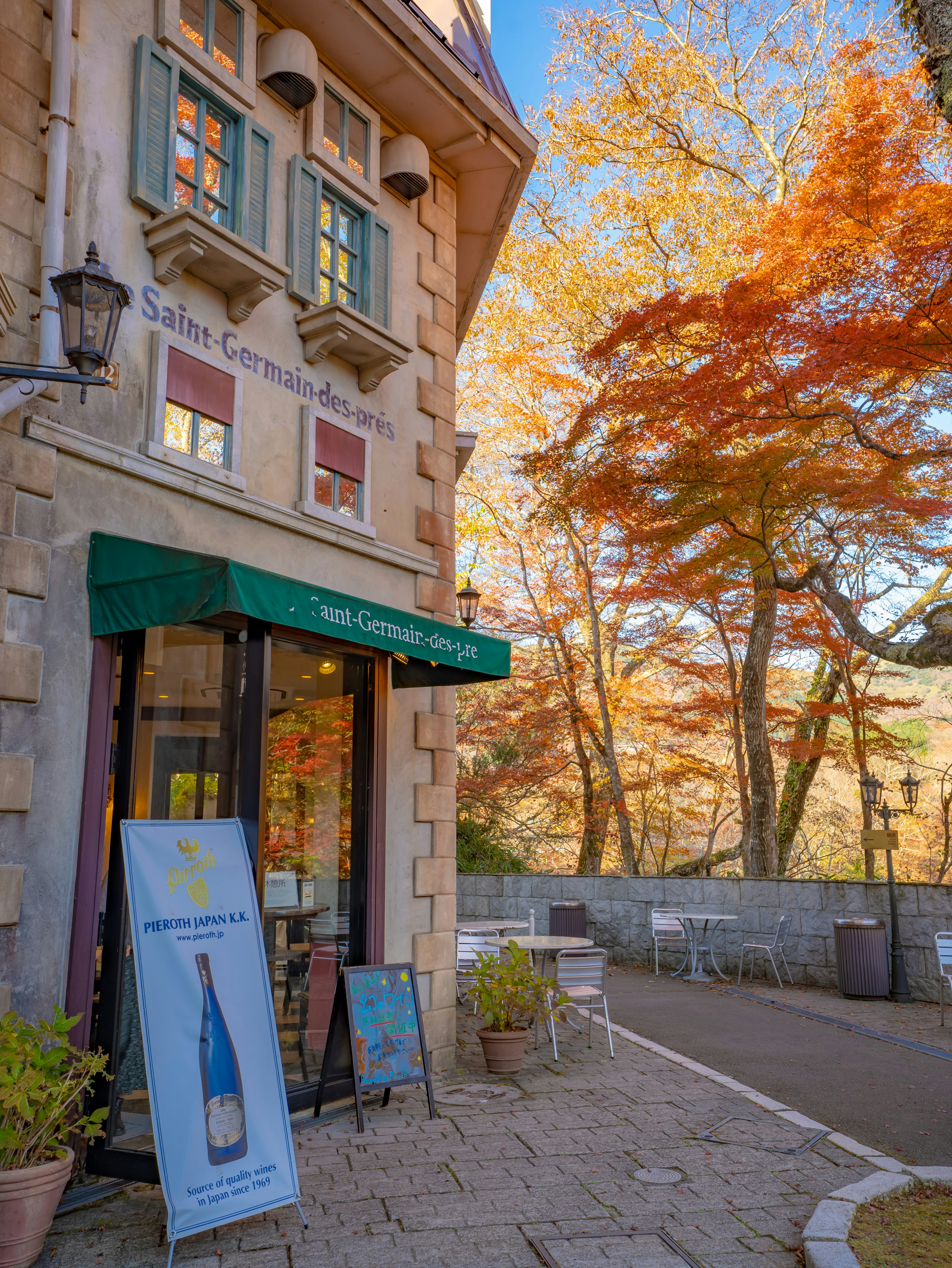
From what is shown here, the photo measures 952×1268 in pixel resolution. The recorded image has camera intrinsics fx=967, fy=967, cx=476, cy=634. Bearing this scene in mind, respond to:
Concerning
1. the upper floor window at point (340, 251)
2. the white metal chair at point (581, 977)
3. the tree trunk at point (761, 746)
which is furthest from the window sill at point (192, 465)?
the tree trunk at point (761, 746)

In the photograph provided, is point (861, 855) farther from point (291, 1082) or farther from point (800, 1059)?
point (291, 1082)

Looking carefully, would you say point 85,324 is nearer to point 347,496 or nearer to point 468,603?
point 347,496

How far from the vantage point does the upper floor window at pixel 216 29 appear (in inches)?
255

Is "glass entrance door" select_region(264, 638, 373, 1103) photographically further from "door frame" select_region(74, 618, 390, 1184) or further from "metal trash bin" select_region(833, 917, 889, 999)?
"metal trash bin" select_region(833, 917, 889, 999)

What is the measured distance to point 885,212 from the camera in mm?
11031

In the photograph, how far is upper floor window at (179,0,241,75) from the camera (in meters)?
6.48

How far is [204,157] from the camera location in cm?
651

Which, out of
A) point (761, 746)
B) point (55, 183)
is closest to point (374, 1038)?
point (55, 183)

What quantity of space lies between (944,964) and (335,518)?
7311 mm

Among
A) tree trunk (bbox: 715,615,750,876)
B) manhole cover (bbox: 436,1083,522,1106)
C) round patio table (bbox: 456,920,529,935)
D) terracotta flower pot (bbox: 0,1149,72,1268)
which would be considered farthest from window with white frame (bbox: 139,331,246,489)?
tree trunk (bbox: 715,615,750,876)

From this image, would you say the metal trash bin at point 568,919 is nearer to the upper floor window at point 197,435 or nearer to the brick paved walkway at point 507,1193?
the brick paved walkway at point 507,1193

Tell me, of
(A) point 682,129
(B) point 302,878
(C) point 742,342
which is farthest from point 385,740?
(A) point 682,129

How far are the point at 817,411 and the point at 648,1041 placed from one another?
789 centimetres

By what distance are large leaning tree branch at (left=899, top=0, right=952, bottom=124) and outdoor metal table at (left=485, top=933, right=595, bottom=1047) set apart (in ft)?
21.3
